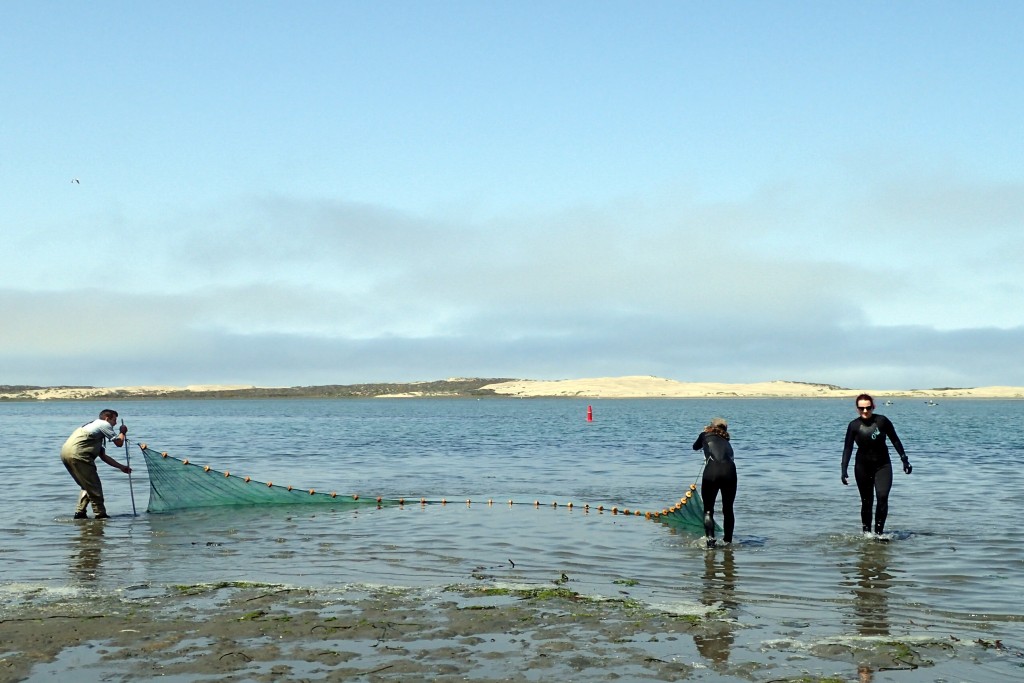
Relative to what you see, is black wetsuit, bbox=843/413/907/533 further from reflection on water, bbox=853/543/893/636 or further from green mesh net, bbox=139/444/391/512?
green mesh net, bbox=139/444/391/512

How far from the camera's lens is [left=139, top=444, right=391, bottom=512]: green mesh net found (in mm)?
16688

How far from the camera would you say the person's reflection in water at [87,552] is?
429 inches

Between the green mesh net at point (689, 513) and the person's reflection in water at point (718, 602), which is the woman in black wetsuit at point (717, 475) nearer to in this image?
the person's reflection in water at point (718, 602)

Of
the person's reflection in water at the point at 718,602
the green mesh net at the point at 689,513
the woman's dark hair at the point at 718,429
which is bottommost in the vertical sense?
the person's reflection in water at the point at 718,602

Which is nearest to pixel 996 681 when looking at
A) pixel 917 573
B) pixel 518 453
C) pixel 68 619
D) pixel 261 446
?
pixel 917 573

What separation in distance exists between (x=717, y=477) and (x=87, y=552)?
27.0 ft

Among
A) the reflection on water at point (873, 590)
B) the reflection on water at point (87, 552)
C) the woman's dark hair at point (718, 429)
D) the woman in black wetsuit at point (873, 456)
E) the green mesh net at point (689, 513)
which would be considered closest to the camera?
the reflection on water at point (873, 590)

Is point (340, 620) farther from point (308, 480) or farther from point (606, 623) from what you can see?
point (308, 480)

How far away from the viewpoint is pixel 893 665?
275 inches

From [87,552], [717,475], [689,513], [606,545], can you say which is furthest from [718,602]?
[87,552]

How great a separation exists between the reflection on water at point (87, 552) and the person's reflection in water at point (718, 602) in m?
6.57

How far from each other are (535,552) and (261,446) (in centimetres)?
2733

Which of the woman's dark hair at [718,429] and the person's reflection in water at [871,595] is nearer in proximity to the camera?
the person's reflection in water at [871,595]

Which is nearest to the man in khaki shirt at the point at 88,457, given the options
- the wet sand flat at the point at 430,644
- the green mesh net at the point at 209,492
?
the green mesh net at the point at 209,492
